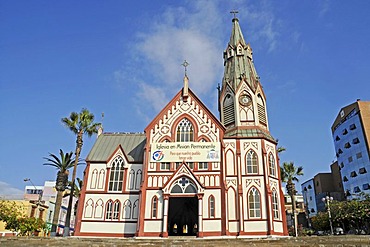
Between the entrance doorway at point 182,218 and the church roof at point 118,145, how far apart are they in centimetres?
725

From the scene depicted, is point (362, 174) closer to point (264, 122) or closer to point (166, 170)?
point (264, 122)

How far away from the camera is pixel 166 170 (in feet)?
107

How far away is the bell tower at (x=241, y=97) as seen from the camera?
118 ft

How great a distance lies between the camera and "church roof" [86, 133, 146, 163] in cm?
3631

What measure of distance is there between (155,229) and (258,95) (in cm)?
2037

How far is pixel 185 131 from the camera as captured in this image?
34.6m

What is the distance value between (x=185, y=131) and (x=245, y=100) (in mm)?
8856

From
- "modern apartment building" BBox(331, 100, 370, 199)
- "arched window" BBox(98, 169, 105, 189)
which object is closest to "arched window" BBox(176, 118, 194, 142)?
"arched window" BBox(98, 169, 105, 189)

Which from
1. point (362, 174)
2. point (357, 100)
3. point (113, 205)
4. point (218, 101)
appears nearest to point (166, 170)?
point (113, 205)

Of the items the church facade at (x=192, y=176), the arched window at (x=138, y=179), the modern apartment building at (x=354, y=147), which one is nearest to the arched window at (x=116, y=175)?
the church facade at (x=192, y=176)

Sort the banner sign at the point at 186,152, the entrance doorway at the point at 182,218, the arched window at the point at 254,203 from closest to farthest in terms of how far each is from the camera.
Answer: the arched window at the point at 254,203
the banner sign at the point at 186,152
the entrance doorway at the point at 182,218

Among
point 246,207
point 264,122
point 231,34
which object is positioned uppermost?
point 231,34

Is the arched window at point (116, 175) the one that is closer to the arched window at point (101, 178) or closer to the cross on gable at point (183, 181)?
the arched window at point (101, 178)

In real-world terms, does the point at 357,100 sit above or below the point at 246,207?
above
